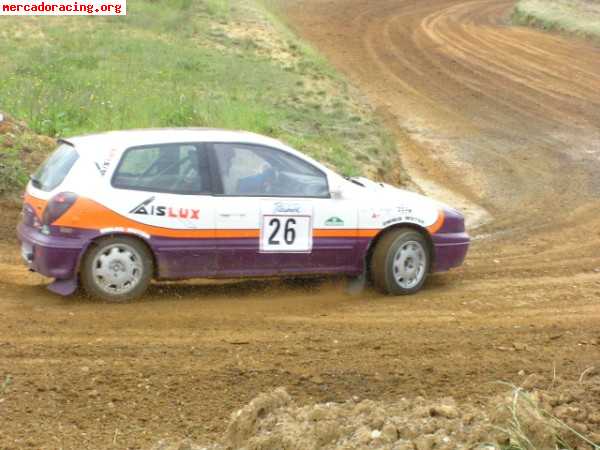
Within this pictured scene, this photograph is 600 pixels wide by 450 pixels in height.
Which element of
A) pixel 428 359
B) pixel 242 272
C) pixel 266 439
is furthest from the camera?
pixel 242 272

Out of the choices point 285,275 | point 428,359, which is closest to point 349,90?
point 285,275

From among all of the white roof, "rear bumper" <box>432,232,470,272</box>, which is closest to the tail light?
the white roof

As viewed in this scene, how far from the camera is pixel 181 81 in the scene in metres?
18.0

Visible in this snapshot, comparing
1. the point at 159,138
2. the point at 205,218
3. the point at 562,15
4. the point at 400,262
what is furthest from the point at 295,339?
the point at 562,15

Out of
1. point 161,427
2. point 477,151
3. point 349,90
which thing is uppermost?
point 349,90

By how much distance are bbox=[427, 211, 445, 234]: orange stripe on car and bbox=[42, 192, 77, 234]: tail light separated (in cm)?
339

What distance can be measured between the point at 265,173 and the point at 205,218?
73 centimetres

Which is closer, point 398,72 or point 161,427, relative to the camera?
point 161,427

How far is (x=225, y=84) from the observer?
59.2ft

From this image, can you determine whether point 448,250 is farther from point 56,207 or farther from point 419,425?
point 419,425

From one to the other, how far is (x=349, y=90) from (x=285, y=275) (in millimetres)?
12301

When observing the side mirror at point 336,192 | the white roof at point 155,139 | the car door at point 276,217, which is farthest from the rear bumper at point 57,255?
the side mirror at point 336,192

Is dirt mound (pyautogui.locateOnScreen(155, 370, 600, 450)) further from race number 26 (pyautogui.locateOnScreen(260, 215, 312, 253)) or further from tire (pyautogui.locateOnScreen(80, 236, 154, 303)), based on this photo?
race number 26 (pyautogui.locateOnScreen(260, 215, 312, 253))

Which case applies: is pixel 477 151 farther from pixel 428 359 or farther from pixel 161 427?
pixel 161 427
